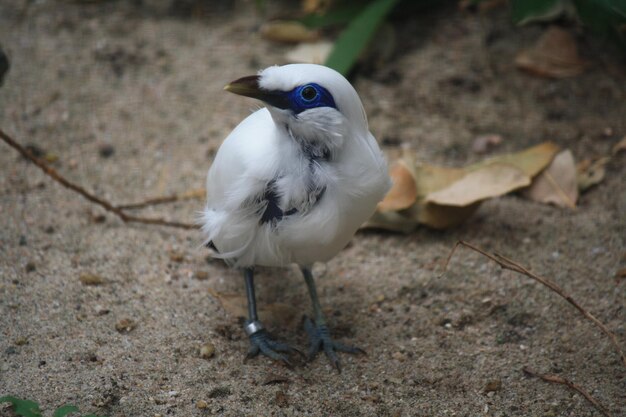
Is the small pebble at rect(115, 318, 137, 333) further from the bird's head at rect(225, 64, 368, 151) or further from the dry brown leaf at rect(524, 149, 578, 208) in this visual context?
the dry brown leaf at rect(524, 149, 578, 208)

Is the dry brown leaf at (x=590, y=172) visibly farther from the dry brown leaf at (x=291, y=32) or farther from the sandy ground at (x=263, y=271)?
the dry brown leaf at (x=291, y=32)

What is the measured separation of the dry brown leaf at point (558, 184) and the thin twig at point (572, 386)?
137cm

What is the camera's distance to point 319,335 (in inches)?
139

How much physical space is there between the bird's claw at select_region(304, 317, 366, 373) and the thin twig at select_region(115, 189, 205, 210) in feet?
4.30

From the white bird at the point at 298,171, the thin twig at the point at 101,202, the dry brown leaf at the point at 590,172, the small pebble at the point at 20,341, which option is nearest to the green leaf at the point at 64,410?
the small pebble at the point at 20,341

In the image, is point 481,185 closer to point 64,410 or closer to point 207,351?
point 207,351

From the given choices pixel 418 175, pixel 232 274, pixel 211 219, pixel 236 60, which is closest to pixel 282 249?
pixel 211 219

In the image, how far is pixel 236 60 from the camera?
5.41 metres

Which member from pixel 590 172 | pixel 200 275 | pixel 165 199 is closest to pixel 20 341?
pixel 200 275

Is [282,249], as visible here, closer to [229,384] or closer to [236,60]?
[229,384]

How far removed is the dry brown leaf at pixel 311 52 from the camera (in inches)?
205

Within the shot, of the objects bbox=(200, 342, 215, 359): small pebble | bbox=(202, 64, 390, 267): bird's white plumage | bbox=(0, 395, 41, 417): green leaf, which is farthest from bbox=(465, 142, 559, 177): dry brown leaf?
bbox=(0, 395, 41, 417): green leaf

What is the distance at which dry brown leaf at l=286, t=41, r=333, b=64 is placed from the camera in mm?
5215

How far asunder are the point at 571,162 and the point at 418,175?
88cm
